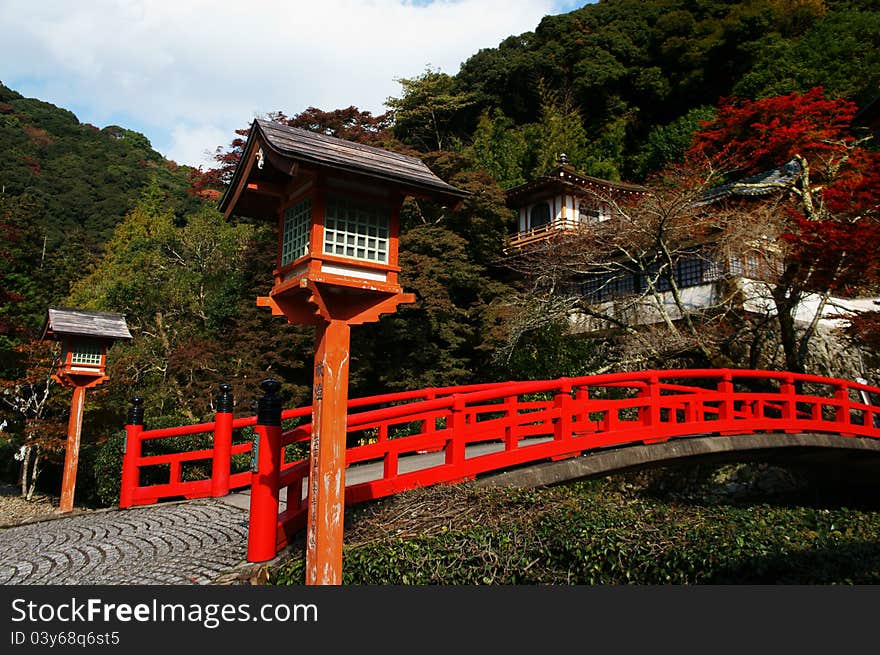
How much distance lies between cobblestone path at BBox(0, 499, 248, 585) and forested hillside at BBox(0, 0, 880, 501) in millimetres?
5236

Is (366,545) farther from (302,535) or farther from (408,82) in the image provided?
(408,82)

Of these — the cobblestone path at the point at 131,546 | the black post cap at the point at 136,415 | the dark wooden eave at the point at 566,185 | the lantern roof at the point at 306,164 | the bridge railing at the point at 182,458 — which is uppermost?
the dark wooden eave at the point at 566,185

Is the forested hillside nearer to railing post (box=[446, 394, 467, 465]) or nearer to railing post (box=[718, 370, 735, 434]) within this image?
railing post (box=[718, 370, 735, 434])

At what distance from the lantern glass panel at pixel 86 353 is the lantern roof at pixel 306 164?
21.7ft

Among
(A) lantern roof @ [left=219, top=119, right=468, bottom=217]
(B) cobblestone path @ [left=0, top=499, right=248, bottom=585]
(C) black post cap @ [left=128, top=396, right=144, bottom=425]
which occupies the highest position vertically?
(A) lantern roof @ [left=219, top=119, right=468, bottom=217]

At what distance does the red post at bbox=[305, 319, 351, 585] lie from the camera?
4898 mm

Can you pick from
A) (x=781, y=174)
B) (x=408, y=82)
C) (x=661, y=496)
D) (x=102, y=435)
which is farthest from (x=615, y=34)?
(x=102, y=435)

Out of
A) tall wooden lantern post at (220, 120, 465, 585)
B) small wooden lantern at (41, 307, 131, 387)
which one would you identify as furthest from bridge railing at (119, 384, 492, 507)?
tall wooden lantern post at (220, 120, 465, 585)

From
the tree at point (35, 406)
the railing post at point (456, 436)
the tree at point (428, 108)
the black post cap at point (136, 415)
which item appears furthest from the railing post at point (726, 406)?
the tree at point (428, 108)

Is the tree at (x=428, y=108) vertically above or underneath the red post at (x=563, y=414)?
above

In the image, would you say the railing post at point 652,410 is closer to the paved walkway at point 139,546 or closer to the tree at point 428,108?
the paved walkway at point 139,546

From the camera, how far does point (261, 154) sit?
17.6 feet

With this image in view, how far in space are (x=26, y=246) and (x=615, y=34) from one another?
116 feet

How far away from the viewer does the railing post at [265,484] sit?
19.4ft
